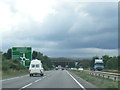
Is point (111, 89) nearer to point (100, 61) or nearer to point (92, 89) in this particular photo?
→ point (92, 89)

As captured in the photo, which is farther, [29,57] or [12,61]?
[12,61]

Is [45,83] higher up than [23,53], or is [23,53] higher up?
[23,53]

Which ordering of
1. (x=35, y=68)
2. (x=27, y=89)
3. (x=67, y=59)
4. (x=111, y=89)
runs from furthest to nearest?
(x=67, y=59)
(x=35, y=68)
(x=27, y=89)
(x=111, y=89)

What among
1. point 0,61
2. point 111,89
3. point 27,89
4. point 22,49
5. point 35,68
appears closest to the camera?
point 111,89

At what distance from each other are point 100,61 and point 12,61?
865 inches

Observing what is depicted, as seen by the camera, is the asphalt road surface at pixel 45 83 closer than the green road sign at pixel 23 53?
Yes

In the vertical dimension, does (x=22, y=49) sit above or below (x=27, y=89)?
above

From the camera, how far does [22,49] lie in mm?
45688

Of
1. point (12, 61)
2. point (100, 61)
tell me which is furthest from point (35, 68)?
point (100, 61)

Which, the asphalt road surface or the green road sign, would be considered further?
the green road sign

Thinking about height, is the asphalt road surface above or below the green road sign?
below

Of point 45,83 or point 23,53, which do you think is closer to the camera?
point 45,83

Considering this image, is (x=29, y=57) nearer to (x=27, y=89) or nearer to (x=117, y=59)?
(x=117, y=59)

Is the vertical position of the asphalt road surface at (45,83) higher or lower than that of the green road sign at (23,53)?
lower
